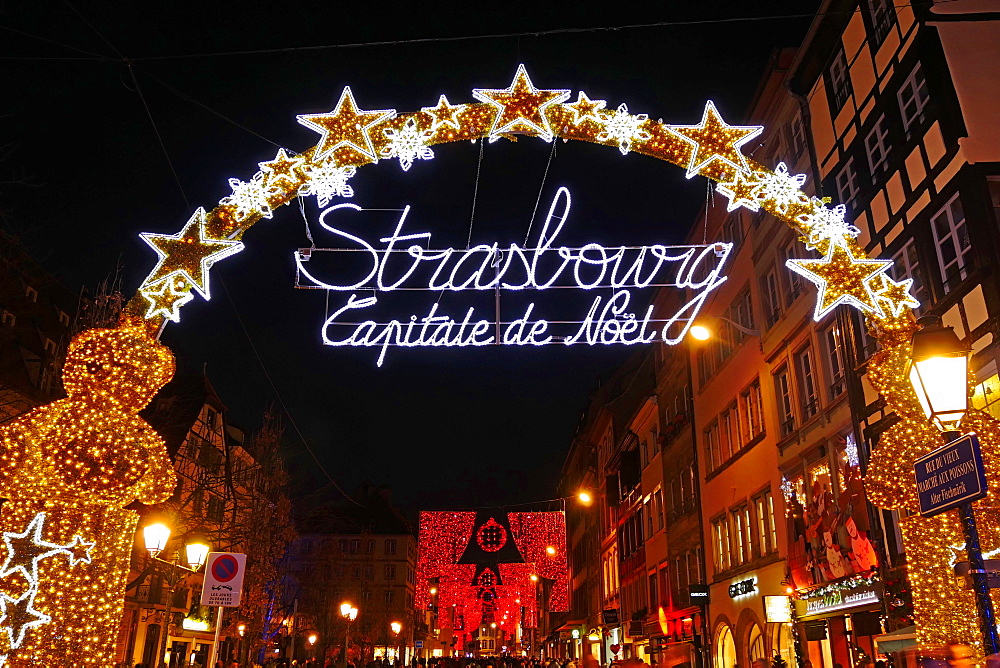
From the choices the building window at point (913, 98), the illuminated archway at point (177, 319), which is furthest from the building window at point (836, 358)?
the illuminated archway at point (177, 319)

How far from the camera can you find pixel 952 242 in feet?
42.4

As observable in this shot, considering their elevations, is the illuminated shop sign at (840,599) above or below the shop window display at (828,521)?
below

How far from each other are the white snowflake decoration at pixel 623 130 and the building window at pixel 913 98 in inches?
232

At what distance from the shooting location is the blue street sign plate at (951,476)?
5930 millimetres

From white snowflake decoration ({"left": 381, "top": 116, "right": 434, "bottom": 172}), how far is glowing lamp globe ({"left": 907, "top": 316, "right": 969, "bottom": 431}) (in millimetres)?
6369

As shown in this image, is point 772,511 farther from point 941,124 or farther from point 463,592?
point 463,592

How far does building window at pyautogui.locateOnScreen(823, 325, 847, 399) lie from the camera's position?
1702cm

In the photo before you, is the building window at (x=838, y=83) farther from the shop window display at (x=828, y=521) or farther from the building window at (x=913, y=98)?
the shop window display at (x=828, y=521)

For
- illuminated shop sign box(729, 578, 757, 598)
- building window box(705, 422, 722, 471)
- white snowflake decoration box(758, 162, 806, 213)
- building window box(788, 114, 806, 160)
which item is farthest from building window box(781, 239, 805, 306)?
white snowflake decoration box(758, 162, 806, 213)

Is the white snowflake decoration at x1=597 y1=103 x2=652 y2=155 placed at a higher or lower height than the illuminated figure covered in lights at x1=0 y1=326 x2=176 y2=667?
higher

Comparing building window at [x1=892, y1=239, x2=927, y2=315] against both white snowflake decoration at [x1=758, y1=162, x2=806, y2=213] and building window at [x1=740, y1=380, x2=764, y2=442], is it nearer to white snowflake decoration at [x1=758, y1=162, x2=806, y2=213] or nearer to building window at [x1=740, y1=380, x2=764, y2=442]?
white snowflake decoration at [x1=758, y1=162, x2=806, y2=213]

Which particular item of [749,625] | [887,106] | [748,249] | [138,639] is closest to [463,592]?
[138,639]

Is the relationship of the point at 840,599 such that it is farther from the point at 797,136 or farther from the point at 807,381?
the point at 797,136

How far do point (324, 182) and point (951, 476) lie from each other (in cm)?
762
